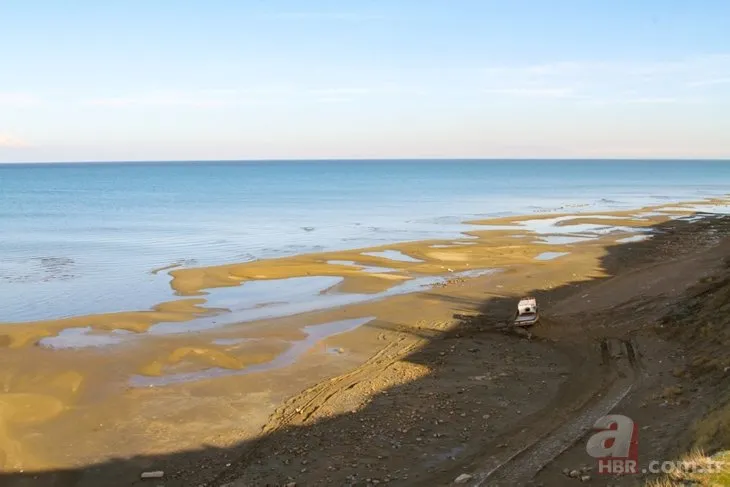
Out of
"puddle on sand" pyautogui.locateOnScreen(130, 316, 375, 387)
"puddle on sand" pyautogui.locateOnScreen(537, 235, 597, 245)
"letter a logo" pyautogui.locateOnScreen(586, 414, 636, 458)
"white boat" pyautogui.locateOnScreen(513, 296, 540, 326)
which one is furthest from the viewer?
"puddle on sand" pyautogui.locateOnScreen(537, 235, 597, 245)

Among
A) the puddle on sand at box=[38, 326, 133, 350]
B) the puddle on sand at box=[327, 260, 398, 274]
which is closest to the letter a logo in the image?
the puddle on sand at box=[38, 326, 133, 350]

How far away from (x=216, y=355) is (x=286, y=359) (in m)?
2.21

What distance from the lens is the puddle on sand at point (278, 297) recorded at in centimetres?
2411

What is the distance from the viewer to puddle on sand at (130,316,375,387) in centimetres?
1783

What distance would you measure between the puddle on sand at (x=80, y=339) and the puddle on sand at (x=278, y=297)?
1233mm

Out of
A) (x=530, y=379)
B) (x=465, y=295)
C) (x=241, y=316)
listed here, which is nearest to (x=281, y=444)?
(x=530, y=379)

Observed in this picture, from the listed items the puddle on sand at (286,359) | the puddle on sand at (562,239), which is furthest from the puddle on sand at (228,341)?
the puddle on sand at (562,239)

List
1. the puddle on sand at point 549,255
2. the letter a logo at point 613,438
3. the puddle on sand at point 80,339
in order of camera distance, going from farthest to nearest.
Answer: the puddle on sand at point 549,255 → the puddle on sand at point 80,339 → the letter a logo at point 613,438

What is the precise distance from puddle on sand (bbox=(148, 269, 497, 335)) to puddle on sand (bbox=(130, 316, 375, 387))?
2.54m

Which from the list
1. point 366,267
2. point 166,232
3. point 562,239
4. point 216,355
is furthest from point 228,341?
point 166,232

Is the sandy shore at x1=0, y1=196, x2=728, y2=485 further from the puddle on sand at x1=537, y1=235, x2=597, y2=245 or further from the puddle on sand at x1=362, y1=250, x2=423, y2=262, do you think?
the puddle on sand at x1=537, y1=235, x2=597, y2=245

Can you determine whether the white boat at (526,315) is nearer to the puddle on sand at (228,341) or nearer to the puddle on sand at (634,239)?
the puddle on sand at (228,341)

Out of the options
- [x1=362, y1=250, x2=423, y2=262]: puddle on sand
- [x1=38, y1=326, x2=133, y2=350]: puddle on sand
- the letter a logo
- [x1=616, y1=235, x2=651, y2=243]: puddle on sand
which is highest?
[x1=616, y1=235, x2=651, y2=243]: puddle on sand

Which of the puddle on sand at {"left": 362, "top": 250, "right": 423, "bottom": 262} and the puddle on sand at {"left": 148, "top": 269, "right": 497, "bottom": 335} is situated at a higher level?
the puddle on sand at {"left": 362, "top": 250, "right": 423, "bottom": 262}
